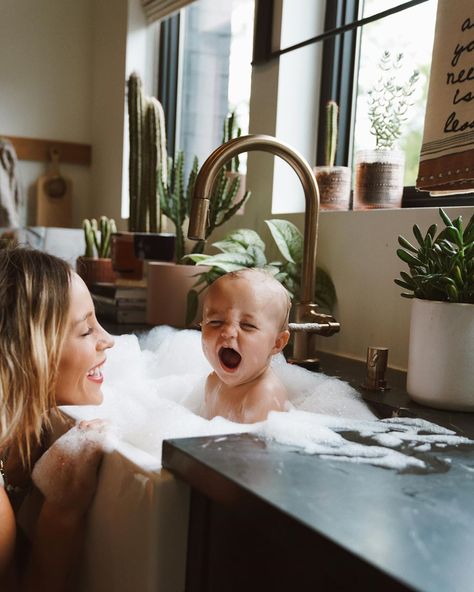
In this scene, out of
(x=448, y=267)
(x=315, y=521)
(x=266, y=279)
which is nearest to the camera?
(x=315, y=521)

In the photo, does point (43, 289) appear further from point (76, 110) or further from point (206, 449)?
point (76, 110)

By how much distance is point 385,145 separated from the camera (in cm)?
165

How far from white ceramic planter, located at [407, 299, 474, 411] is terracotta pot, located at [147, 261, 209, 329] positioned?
0.79m

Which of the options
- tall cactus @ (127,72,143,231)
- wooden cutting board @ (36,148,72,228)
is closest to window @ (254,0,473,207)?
tall cactus @ (127,72,143,231)

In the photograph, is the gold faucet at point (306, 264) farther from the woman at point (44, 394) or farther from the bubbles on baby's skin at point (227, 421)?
the woman at point (44, 394)

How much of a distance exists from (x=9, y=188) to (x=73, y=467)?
2.24 metres

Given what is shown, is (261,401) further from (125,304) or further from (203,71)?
(203,71)

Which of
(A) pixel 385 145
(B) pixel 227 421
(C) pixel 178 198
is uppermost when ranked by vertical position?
(A) pixel 385 145

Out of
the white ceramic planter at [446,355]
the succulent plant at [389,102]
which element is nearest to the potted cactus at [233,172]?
the succulent plant at [389,102]

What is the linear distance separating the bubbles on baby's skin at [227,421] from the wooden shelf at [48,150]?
166 cm

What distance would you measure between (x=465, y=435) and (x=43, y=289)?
59 cm

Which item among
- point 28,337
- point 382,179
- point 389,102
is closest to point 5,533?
point 28,337

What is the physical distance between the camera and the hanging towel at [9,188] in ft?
9.12

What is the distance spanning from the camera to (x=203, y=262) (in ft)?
4.99
